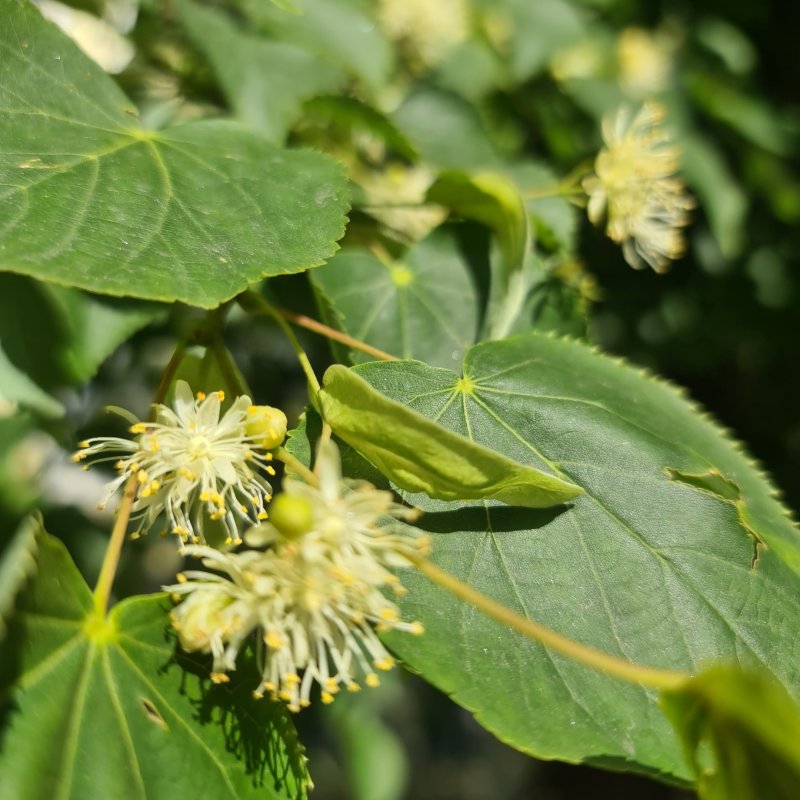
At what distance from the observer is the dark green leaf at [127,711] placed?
50 cm

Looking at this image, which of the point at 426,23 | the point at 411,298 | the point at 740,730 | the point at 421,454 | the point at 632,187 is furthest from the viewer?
the point at 426,23

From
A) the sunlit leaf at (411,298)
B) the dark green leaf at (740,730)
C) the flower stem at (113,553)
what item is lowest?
the flower stem at (113,553)

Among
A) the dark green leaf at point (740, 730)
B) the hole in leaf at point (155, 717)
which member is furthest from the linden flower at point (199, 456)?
the dark green leaf at point (740, 730)

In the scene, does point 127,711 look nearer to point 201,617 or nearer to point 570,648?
point 201,617

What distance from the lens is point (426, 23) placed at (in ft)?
4.33

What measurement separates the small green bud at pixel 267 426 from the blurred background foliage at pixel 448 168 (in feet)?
0.38

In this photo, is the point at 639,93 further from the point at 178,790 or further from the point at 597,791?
the point at 597,791

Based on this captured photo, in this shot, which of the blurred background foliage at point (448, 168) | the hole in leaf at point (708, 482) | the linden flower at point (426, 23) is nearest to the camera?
the hole in leaf at point (708, 482)

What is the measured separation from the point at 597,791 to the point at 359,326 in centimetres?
212

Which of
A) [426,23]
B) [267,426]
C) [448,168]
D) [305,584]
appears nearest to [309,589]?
[305,584]

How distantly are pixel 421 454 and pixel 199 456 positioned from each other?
0.16 meters

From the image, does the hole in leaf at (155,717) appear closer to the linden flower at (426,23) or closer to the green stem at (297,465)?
the green stem at (297,465)

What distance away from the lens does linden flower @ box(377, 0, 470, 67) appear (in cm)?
131

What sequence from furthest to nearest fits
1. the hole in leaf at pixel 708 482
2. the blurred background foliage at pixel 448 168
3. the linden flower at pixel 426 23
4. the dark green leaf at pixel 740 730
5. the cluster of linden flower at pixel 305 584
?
the linden flower at pixel 426 23 → the blurred background foliage at pixel 448 168 → the hole in leaf at pixel 708 482 → the cluster of linden flower at pixel 305 584 → the dark green leaf at pixel 740 730
